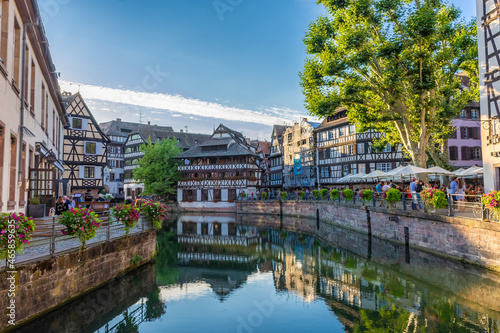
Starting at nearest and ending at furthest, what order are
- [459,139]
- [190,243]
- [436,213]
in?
1. [436,213]
2. [190,243]
3. [459,139]

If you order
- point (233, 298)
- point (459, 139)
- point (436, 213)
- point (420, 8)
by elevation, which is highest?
point (420, 8)

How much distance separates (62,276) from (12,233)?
2851 mm

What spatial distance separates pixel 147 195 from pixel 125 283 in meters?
47.8

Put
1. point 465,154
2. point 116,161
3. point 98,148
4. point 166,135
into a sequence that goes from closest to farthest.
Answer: point 465,154 < point 98,148 < point 166,135 < point 116,161

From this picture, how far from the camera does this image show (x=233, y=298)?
12453 millimetres

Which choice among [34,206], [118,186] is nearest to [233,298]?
[34,206]

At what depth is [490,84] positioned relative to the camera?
59.3 feet

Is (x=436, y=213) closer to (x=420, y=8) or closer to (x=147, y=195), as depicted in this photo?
(x=420, y=8)

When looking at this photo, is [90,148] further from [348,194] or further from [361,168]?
[361,168]

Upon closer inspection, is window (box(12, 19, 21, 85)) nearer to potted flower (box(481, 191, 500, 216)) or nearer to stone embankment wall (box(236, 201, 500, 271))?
potted flower (box(481, 191, 500, 216))

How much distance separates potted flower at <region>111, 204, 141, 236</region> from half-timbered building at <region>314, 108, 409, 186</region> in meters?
32.8

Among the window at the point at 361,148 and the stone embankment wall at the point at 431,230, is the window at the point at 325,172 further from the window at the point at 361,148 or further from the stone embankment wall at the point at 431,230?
the stone embankment wall at the point at 431,230

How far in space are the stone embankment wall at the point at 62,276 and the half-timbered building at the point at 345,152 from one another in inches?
1339

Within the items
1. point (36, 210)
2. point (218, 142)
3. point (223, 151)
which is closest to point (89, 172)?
point (223, 151)
